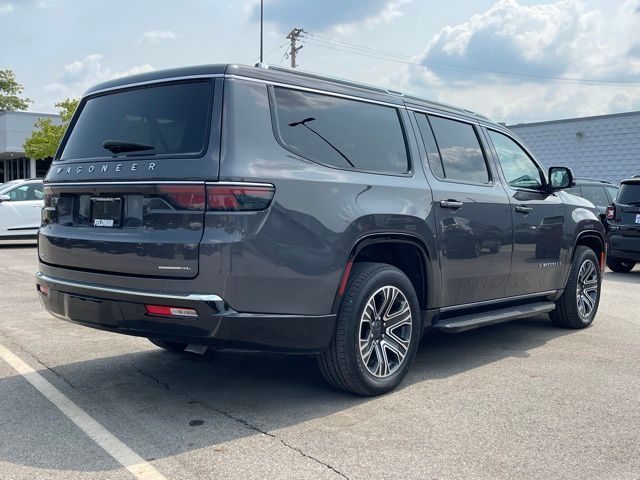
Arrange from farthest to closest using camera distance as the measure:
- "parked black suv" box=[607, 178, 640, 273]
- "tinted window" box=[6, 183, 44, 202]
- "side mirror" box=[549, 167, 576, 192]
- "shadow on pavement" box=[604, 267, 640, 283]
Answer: "tinted window" box=[6, 183, 44, 202]
"parked black suv" box=[607, 178, 640, 273]
"shadow on pavement" box=[604, 267, 640, 283]
"side mirror" box=[549, 167, 576, 192]

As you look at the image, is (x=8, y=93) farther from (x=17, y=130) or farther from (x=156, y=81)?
(x=156, y=81)

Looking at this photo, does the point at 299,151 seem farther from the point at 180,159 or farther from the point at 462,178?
the point at 462,178

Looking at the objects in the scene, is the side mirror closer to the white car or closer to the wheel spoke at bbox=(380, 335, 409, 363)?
the wheel spoke at bbox=(380, 335, 409, 363)

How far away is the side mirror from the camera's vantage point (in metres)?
6.40

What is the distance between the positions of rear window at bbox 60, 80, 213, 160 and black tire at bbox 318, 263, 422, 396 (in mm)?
1327

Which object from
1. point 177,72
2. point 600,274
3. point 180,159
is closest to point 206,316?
point 180,159

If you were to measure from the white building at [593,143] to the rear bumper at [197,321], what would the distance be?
24394mm

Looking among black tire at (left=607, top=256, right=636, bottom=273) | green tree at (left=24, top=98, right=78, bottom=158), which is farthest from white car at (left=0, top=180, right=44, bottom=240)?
green tree at (left=24, top=98, right=78, bottom=158)

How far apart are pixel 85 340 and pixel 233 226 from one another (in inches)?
120

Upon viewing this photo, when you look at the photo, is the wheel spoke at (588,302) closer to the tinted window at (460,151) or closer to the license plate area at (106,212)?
the tinted window at (460,151)

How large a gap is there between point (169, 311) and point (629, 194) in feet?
33.6

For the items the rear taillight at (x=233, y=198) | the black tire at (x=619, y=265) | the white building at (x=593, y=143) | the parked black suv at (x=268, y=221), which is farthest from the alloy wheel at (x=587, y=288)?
the white building at (x=593, y=143)

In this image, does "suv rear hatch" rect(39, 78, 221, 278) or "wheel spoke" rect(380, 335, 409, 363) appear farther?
"wheel spoke" rect(380, 335, 409, 363)

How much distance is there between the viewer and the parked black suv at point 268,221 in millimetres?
3795
